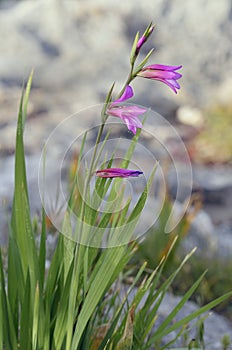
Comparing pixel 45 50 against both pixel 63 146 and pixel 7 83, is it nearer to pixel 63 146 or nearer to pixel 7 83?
pixel 7 83

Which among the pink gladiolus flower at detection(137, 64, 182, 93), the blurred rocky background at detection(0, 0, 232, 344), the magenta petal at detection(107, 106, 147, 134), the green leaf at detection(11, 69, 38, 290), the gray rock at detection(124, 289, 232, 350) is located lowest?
the gray rock at detection(124, 289, 232, 350)

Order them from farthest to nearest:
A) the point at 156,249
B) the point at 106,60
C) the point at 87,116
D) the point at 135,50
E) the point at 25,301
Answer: the point at 106,60
the point at 87,116
the point at 156,249
the point at 25,301
the point at 135,50

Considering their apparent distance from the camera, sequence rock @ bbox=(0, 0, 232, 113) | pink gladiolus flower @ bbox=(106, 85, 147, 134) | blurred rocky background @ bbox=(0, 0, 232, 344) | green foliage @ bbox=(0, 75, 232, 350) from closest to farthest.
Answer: pink gladiolus flower @ bbox=(106, 85, 147, 134)
green foliage @ bbox=(0, 75, 232, 350)
blurred rocky background @ bbox=(0, 0, 232, 344)
rock @ bbox=(0, 0, 232, 113)

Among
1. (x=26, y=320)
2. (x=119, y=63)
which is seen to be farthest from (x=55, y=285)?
(x=119, y=63)

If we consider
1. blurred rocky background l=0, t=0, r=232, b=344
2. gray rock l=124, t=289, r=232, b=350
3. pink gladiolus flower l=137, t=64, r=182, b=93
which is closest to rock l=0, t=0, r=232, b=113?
blurred rocky background l=0, t=0, r=232, b=344

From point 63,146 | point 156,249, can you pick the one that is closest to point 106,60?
point 63,146

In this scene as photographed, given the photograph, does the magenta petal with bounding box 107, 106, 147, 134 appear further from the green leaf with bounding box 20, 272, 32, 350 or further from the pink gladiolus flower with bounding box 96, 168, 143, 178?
the green leaf with bounding box 20, 272, 32, 350

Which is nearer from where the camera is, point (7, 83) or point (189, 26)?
point (7, 83)
